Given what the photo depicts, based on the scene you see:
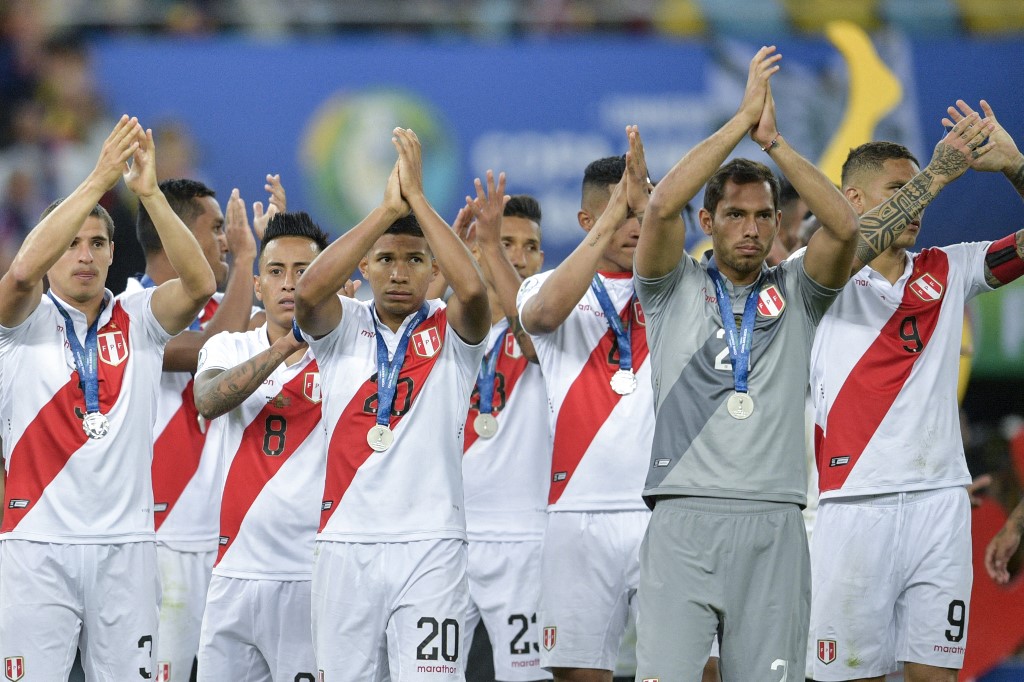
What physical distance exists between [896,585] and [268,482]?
9.86 ft

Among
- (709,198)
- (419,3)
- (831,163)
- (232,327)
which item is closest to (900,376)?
(709,198)

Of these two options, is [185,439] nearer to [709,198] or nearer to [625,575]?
[625,575]

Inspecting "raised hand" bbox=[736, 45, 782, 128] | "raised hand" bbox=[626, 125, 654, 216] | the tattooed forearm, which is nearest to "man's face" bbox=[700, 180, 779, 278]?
"raised hand" bbox=[736, 45, 782, 128]

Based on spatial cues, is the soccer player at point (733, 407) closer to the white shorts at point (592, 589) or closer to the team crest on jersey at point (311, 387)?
the white shorts at point (592, 589)

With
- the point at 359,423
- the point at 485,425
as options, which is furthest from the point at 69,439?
the point at 485,425

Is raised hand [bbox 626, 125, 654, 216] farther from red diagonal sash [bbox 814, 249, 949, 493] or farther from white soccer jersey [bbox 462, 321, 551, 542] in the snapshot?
white soccer jersey [bbox 462, 321, 551, 542]

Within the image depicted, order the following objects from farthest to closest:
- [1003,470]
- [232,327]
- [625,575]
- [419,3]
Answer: [419,3], [1003,470], [232,327], [625,575]

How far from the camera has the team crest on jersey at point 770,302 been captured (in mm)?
5273

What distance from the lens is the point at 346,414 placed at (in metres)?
5.68

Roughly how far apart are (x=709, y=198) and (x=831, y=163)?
5307mm

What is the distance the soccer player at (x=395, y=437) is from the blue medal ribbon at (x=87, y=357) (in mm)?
1076

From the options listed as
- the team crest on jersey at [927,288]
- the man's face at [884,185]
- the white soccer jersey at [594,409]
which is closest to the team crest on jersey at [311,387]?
the white soccer jersey at [594,409]

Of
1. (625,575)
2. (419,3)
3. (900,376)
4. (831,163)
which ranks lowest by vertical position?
(625,575)

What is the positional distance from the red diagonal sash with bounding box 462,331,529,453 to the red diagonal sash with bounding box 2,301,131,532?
2063 mm
